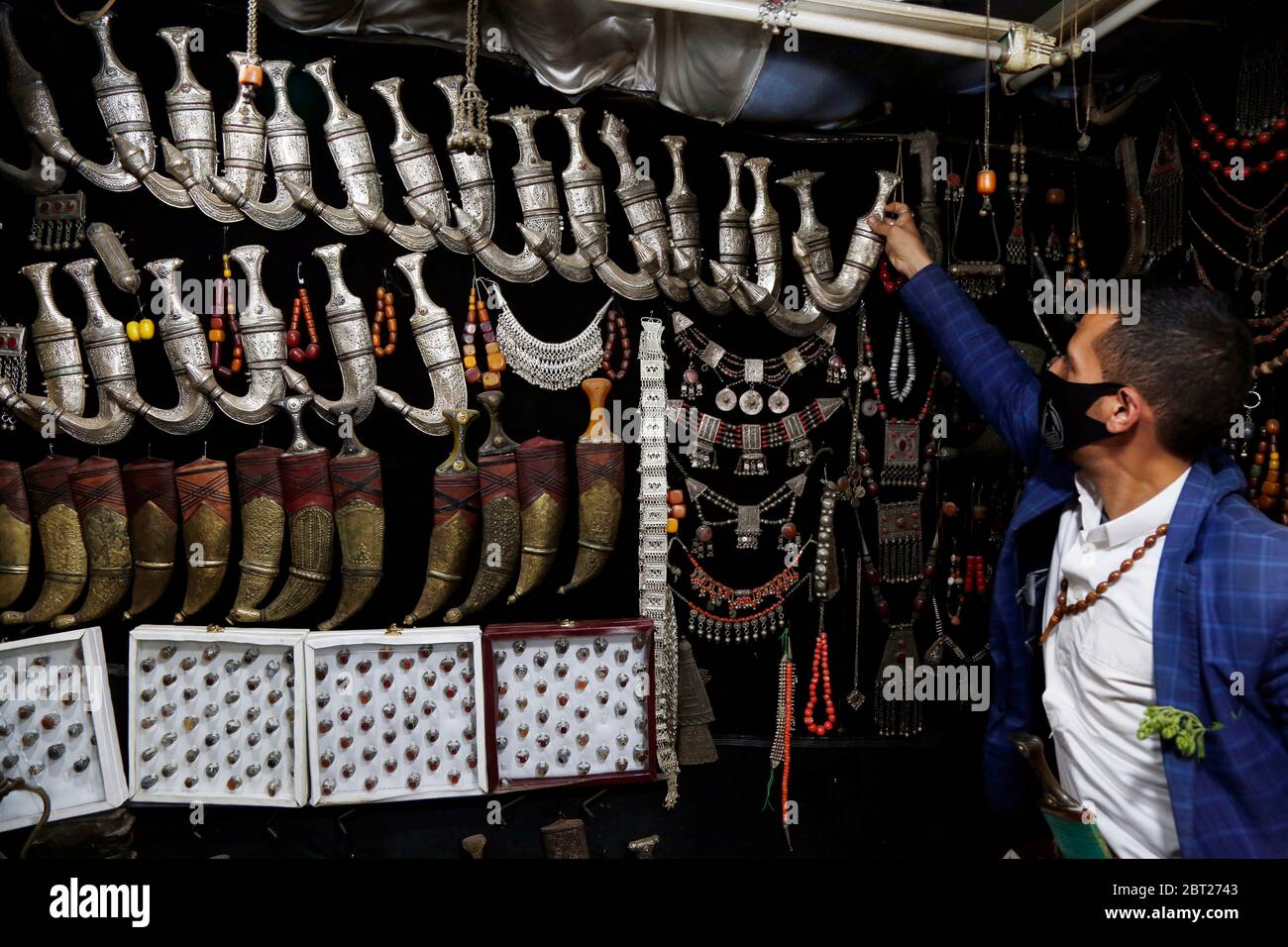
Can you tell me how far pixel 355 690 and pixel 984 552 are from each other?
2082mm

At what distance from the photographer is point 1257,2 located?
2578mm

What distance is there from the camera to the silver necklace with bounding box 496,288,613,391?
2.83 metres

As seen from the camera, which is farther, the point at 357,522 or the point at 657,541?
the point at 657,541

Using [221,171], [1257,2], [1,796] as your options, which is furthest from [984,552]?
[1,796]

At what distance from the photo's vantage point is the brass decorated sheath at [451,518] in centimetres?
276

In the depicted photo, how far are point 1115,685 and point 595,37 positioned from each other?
7.39 ft

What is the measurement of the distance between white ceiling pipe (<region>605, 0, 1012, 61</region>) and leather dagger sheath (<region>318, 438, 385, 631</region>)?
1.51m

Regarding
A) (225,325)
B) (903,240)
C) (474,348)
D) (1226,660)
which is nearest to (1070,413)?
(1226,660)

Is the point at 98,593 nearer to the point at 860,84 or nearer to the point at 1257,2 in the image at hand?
the point at 860,84

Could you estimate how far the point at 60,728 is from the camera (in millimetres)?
2680

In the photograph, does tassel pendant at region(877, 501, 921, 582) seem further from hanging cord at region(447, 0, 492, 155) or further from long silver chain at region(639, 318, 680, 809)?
hanging cord at region(447, 0, 492, 155)

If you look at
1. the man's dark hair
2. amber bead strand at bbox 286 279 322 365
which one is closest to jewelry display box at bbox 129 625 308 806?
amber bead strand at bbox 286 279 322 365

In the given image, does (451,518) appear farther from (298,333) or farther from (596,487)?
(298,333)

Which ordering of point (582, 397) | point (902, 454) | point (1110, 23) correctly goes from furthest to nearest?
point (902, 454)
point (582, 397)
point (1110, 23)
